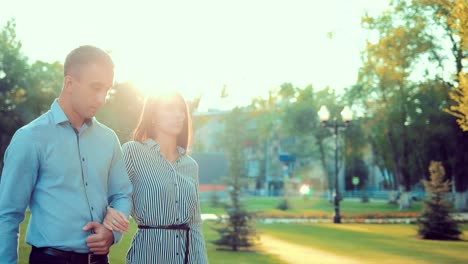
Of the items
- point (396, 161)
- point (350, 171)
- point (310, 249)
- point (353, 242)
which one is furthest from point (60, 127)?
point (350, 171)

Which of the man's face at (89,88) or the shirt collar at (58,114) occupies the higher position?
the man's face at (89,88)

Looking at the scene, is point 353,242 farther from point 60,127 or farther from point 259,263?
point 60,127

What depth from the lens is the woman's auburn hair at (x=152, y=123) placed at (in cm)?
460

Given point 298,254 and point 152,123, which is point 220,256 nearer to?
point 298,254

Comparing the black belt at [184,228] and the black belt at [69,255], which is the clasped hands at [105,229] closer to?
the black belt at [69,255]

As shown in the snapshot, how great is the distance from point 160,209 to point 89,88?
4.06ft

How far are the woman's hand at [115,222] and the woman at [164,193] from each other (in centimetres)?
97

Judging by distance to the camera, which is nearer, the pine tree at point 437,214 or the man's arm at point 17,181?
the man's arm at point 17,181

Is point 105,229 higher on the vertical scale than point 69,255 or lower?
higher

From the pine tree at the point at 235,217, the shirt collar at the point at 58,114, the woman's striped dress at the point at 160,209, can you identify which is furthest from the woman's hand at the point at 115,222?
the pine tree at the point at 235,217

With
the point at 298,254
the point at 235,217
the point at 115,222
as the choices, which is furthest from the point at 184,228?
the point at 235,217

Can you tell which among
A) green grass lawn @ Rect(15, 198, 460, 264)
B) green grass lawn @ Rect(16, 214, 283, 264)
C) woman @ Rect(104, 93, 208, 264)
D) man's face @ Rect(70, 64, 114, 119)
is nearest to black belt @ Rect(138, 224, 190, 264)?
woman @ Rect(104, 93, 208, 264)

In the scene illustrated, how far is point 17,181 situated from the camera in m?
3.19

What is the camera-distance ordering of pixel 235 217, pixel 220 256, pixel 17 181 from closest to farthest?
pixel 17 181 → pixel 220 256 → pixel 235 217
